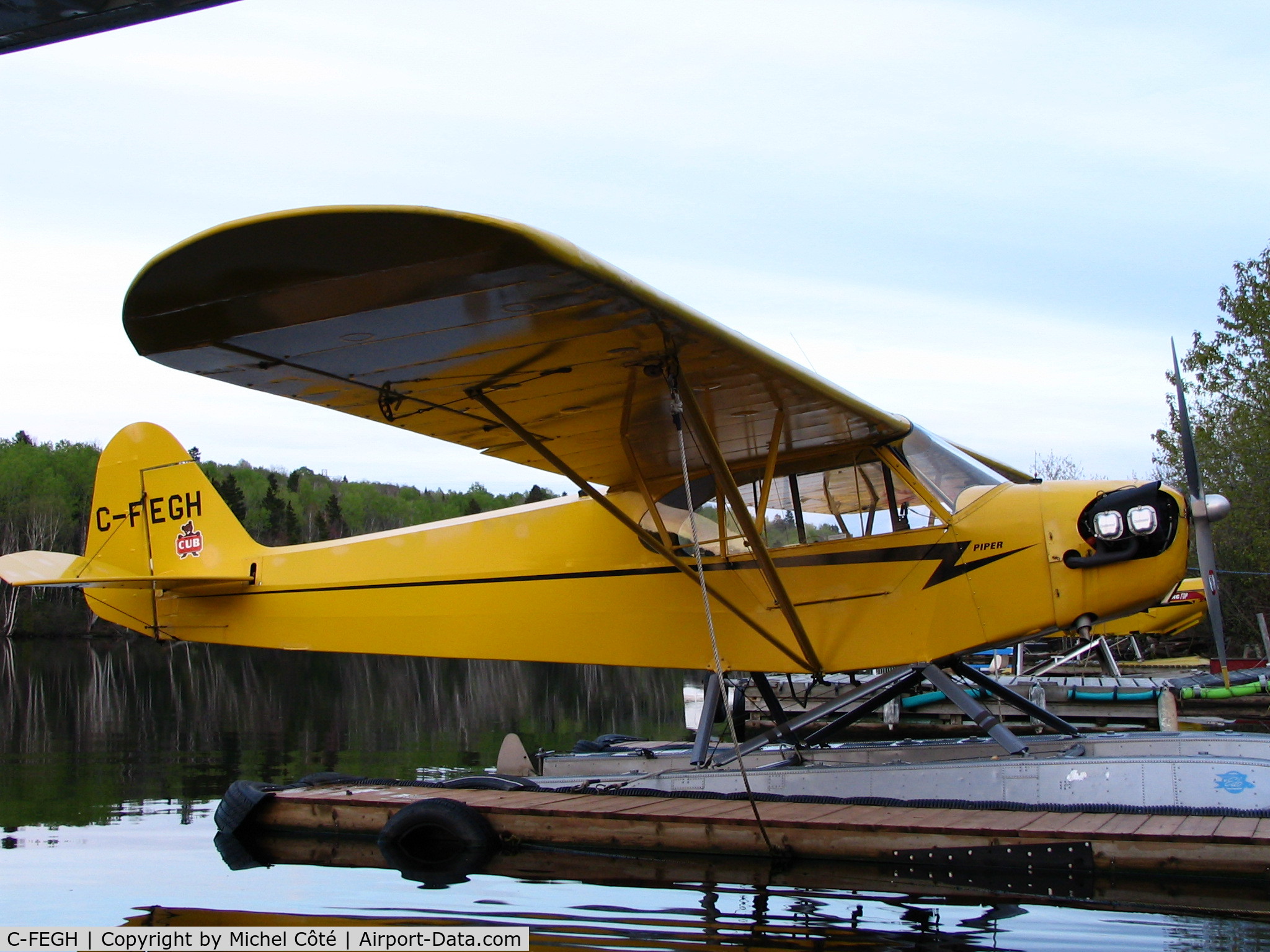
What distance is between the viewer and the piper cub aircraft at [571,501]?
14.5 ft

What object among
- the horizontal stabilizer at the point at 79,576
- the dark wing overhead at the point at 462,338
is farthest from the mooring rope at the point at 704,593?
the horizontal stabilizer at the point at 79,576

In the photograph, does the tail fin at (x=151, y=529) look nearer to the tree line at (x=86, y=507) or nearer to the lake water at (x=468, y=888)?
the lake water at (x=468, y=888)

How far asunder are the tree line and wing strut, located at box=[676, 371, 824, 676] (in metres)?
52.1

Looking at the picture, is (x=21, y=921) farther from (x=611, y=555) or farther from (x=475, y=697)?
(x=475, y=697)

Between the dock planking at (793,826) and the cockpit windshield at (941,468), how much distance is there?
80.4 inches

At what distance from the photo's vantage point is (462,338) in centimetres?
513

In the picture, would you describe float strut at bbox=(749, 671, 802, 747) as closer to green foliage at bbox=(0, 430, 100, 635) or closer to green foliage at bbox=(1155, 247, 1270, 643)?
green foliage at bbox=(1155, 247, 1270, 643)

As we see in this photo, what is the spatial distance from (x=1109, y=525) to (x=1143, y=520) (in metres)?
0.18

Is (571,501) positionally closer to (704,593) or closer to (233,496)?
(704,593)

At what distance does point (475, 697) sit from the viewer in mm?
23438

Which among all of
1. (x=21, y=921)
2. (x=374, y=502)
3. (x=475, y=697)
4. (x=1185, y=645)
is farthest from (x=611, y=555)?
(x=374, y=502)

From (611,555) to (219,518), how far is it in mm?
3809

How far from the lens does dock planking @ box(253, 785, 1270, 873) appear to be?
498 centimetres

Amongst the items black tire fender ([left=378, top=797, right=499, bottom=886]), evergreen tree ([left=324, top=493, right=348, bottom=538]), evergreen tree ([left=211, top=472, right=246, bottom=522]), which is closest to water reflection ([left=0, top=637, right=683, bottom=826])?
black tire fender ([left=378, top=797, right=499, bottom=886])
